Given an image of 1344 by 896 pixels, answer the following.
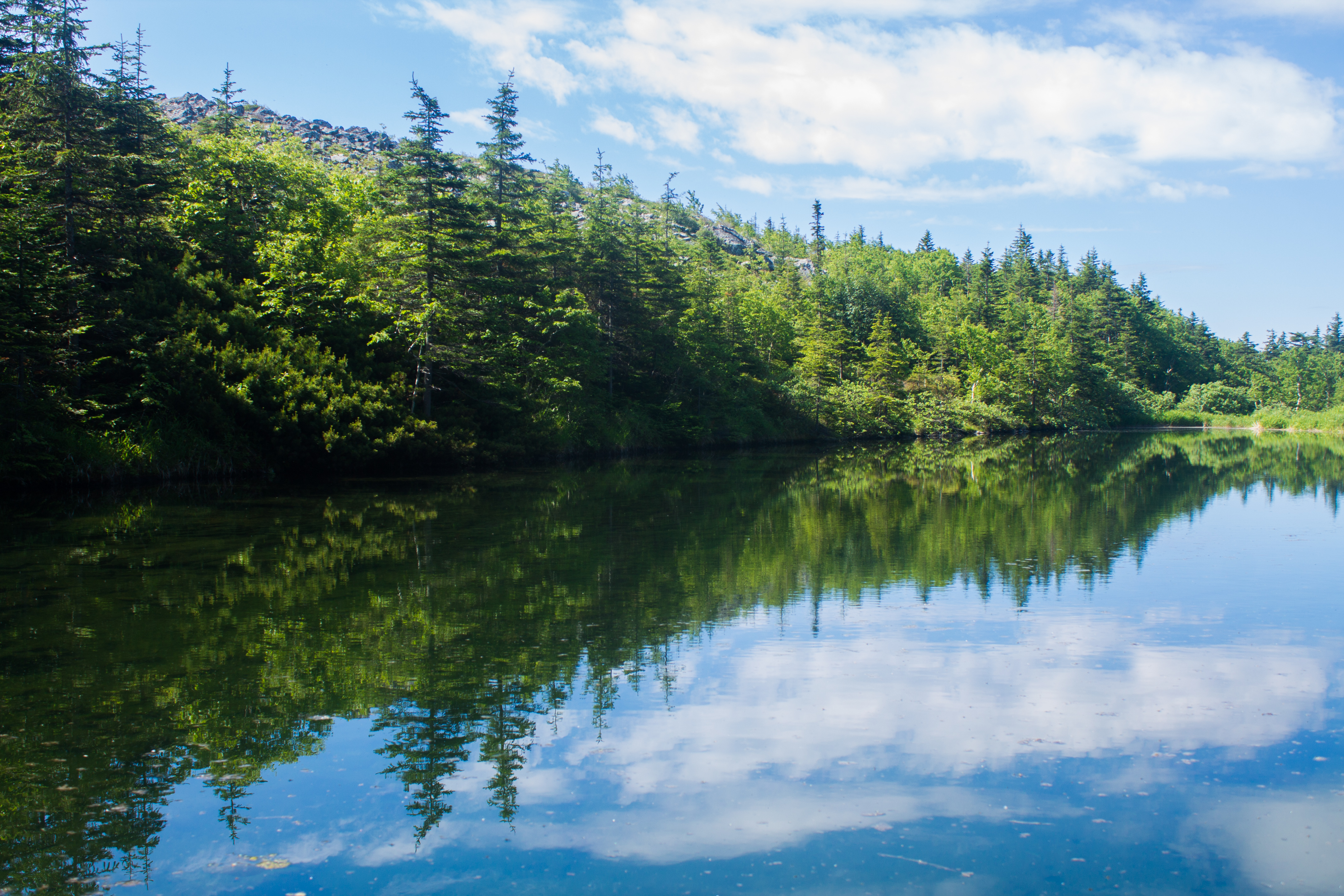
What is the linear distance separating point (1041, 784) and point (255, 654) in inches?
302

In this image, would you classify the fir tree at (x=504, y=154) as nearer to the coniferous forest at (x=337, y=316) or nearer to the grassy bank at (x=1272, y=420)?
the coniferous forest at (x=337, y=316)

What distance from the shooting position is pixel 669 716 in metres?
7.48

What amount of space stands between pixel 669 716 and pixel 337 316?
29502 mm

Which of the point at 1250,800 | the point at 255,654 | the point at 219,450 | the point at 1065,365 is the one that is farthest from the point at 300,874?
the point at 1065,365

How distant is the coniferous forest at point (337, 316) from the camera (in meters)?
26.0

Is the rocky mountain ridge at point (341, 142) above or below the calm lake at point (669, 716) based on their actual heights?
above

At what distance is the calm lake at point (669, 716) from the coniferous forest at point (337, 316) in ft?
37.2

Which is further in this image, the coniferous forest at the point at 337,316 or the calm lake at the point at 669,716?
the coniferous forest at the point at 337,316

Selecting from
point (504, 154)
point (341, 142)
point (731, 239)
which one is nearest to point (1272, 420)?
point (504, 154)

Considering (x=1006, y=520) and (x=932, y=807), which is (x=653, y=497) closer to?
(x=1006, y=520)

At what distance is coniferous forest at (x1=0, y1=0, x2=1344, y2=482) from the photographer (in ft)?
85.3

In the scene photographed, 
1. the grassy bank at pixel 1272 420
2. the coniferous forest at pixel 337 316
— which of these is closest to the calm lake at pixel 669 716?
the coniferous forest at pixel 337 316

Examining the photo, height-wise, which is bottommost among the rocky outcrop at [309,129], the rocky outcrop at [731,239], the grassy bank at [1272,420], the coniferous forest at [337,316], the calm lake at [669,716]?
the calm lake at [669,716]

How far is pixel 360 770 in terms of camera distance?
6.40 metres
